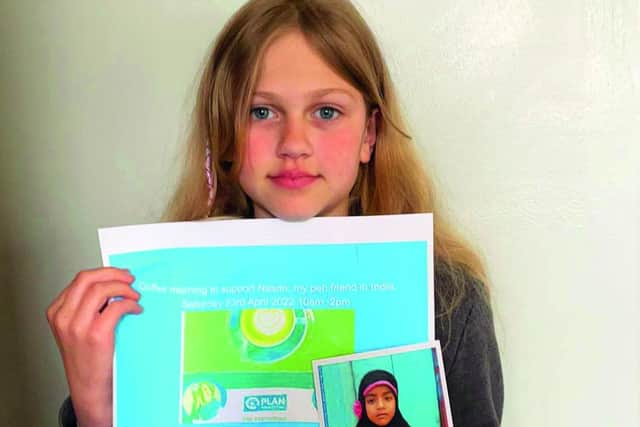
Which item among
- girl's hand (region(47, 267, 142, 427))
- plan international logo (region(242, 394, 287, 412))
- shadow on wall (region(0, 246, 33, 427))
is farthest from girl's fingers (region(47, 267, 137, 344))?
shadow on wall (region(0, 246, 33, 427))

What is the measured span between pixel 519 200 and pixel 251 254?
0.45 m

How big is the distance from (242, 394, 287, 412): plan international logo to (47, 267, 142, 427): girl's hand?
140mm

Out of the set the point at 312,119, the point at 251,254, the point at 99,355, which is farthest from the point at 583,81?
the point at 99,355

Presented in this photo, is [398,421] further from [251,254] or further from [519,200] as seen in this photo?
[519,200]

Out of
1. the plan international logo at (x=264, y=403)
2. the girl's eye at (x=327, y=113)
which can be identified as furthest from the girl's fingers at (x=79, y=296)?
the girl's eye at (x=327, y=113)

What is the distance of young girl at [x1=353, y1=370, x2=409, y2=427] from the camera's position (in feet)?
1.81

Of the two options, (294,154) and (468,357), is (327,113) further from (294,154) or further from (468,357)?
(468,357)

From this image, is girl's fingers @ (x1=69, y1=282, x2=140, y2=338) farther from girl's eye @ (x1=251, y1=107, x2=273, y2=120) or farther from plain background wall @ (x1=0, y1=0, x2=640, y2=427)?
A: plain background wall @ (x1=0, y1=0, x2=640, y2=427)

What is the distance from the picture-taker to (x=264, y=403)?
1.86ft

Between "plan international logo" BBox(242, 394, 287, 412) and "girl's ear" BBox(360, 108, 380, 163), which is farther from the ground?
"girl's ear" BBox(360, 108, 380, 163)

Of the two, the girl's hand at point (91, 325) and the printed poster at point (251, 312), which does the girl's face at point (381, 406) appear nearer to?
the printed poster at point (251, 312)

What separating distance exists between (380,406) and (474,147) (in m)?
0.43

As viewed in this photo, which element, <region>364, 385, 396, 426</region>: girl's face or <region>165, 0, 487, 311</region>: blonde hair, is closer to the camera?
<region>364, 385, 396, 426</region>: girl's face

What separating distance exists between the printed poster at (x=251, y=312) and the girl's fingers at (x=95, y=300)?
1cm
